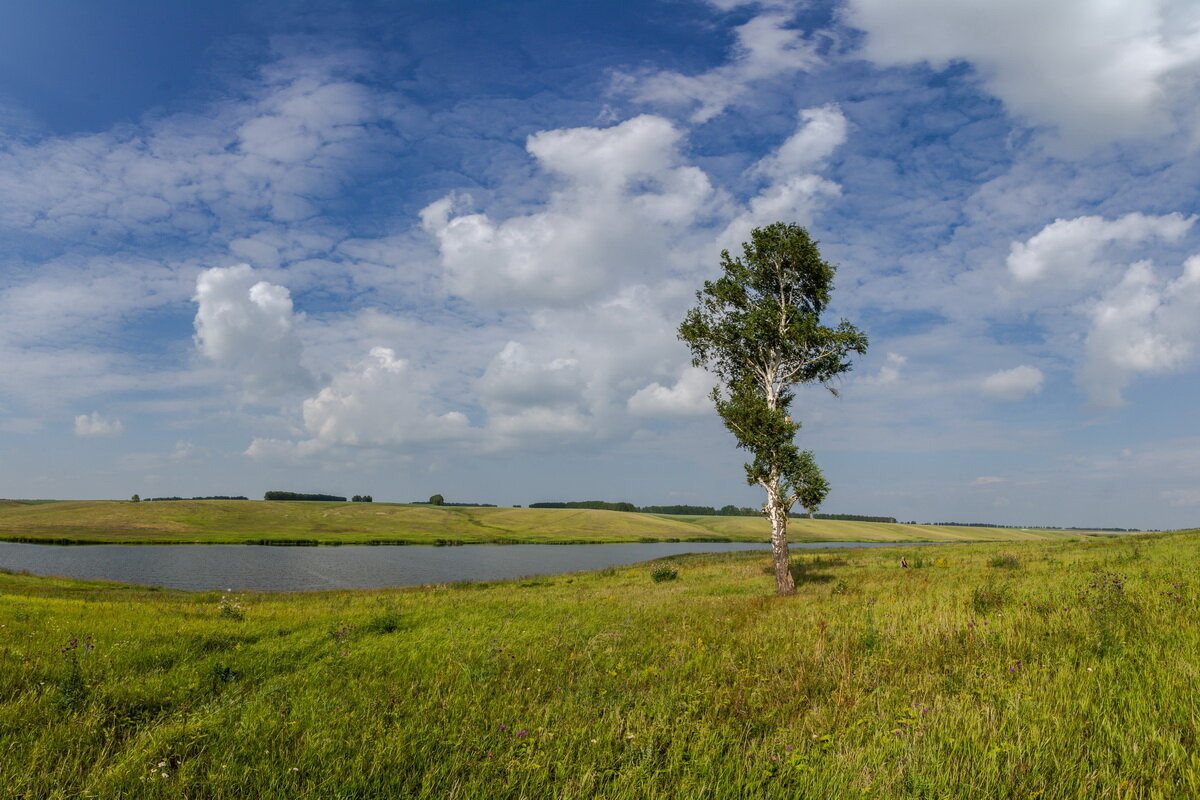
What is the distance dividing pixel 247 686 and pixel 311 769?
3742mm

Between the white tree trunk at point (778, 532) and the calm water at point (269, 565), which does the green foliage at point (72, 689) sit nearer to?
the white tree trunk at point (778, 532)

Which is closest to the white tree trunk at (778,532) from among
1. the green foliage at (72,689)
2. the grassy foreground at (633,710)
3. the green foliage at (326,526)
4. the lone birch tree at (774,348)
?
the lone birch tree at (774,348)

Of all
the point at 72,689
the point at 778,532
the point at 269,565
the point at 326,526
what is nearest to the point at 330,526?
the point at 326,526

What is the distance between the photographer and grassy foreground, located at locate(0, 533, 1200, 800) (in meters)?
3.90

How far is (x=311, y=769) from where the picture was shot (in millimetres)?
4125

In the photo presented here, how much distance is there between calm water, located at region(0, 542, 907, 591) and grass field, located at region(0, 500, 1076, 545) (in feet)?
52.1

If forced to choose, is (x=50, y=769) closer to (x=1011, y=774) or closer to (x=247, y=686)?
(x=247, y=686)

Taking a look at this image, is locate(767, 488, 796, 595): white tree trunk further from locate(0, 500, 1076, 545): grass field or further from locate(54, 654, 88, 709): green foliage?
locate(0, 500, 1076, 545): grass field

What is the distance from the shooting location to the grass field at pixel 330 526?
112375mm

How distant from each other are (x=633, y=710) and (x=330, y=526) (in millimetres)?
154582

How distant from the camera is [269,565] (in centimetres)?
6812

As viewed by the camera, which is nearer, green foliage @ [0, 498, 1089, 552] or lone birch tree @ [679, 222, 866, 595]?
lone birch tree @ [679, 222, 866, 595]

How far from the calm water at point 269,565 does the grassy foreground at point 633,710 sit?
45.7 m

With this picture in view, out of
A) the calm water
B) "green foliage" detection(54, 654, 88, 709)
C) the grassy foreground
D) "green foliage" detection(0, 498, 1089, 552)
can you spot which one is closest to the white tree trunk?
the grassy foreground
